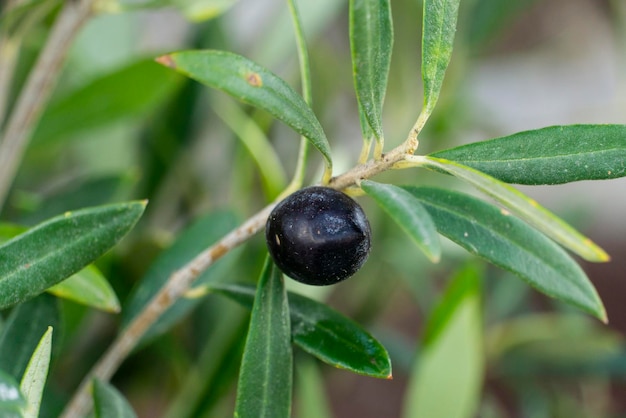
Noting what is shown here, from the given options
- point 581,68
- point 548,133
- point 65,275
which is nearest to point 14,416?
point 65,275

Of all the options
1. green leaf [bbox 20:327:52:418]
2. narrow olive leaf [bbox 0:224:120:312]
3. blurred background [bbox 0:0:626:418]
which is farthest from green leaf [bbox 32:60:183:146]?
green leaf [bbox 20:327:52:418]

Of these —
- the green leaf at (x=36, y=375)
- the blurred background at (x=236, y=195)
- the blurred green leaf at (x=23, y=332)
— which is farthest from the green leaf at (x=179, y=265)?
the green leaf at (x=36, y=375)

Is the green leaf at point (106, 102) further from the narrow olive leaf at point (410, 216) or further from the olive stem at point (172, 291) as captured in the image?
the narrow olive leaf at point (410, 216)

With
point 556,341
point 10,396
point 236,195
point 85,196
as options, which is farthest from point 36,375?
point 556,341

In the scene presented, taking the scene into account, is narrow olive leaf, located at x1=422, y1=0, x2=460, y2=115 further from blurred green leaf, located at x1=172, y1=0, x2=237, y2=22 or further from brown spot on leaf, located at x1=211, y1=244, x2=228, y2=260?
blurred green leaf, located at x1=172, y1=0, x2=237, y2=22

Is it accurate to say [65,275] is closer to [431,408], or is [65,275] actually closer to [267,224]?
[267,224]

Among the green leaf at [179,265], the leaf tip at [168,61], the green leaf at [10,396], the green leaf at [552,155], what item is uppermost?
the leaf tip at [168,61]
